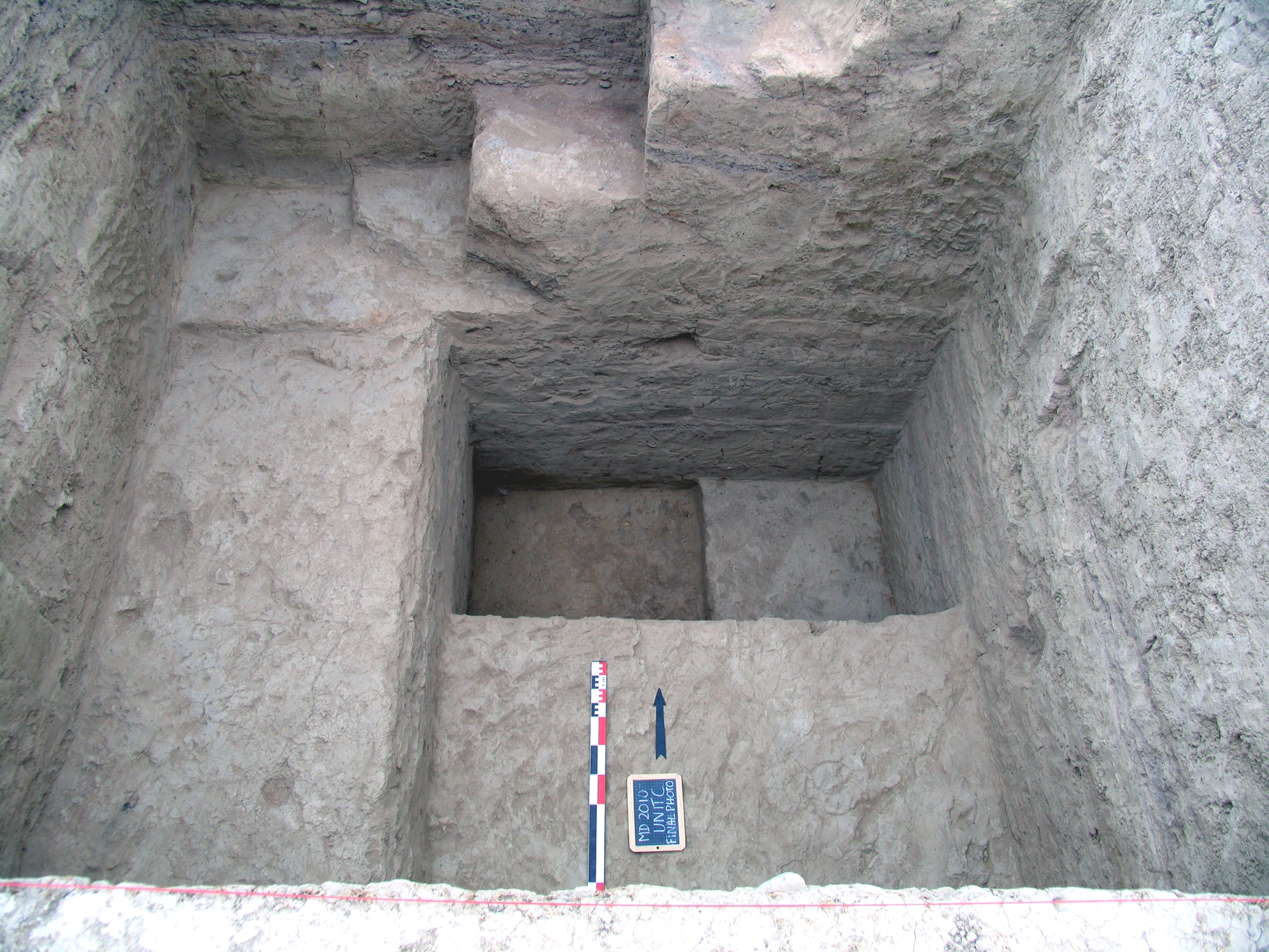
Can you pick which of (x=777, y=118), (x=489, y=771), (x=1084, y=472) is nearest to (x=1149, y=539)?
(x=1084, y=472)

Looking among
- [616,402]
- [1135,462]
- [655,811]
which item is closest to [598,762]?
[655,811]

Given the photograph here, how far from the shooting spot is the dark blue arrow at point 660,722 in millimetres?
2035

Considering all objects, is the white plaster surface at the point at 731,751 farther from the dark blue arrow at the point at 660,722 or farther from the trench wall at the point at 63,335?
the trench wall at the point at 63,335

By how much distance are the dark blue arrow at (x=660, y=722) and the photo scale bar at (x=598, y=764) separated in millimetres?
128

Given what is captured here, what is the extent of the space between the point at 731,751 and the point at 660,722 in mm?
192

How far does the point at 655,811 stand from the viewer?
1.96 m

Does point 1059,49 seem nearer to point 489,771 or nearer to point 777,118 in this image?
A: point 777,118

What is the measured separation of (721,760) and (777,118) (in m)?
1.52

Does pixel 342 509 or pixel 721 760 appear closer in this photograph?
pixel 342 509

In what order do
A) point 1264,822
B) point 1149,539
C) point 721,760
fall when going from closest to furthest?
point 1264,822 → point 1149,539 → point 721,760

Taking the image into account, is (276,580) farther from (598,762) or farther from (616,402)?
(616,402)

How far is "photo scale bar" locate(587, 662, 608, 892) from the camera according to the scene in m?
1.91

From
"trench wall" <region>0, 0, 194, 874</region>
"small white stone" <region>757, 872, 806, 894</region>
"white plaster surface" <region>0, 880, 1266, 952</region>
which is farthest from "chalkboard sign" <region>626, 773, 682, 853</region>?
"trench wall" <region>0, 0, 194, 874</region>

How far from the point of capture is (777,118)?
5.85 feet
